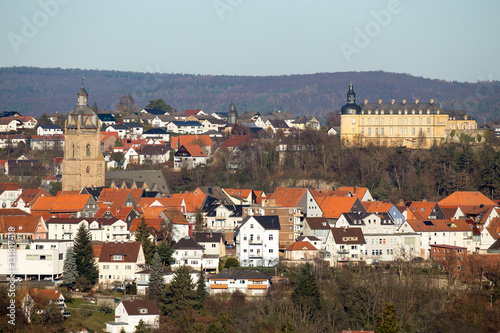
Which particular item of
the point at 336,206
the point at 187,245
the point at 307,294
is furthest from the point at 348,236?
the point at 187,245

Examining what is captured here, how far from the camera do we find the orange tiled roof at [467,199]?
68312 millimetres

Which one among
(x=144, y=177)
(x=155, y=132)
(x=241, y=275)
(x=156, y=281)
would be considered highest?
(x=155, y=132)

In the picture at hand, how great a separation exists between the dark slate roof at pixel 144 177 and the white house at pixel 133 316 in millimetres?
29610

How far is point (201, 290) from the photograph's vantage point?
162ft

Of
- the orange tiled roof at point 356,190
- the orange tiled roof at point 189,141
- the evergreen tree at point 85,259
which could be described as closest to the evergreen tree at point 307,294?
the evergreen tree at point 85,259

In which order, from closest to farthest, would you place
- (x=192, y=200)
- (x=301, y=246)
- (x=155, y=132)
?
(x=301, y=246) → (x=192, y=200) → (x=155, y=132)

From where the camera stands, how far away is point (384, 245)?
5919 centimetres

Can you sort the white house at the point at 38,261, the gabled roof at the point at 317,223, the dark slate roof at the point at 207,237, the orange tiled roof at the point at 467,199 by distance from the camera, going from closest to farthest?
the white house at the point at 38,261 → the dark slate roof at the point at 207,237 → the gabled roof at the point at 317,223 → the orange tiled roof at the point at 467,199

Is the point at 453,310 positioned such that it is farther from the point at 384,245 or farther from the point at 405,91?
the point at 405,91

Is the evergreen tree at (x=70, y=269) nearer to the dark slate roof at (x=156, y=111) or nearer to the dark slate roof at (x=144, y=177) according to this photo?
the dark slate roof at (x=144, y=177)

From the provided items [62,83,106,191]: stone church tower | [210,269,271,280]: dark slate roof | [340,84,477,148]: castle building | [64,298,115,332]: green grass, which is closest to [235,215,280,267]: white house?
[210,269,271,280]: dark slate roof

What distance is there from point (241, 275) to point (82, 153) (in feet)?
93.7

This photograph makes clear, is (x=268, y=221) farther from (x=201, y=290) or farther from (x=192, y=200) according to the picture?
(x=192, y=200)

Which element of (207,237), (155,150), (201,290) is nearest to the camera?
(201,290)
